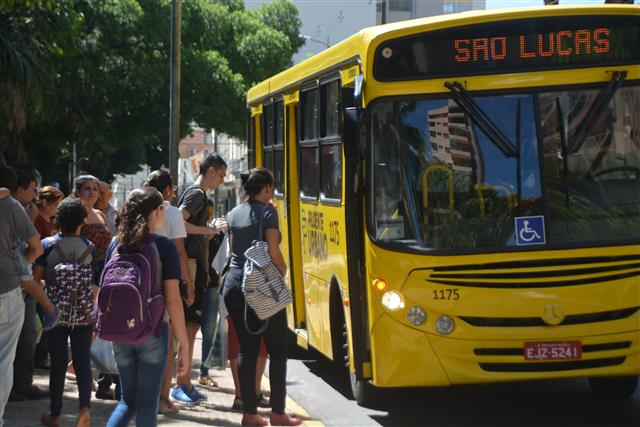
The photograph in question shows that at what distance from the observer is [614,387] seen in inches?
381

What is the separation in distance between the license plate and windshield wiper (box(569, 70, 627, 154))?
1.37m

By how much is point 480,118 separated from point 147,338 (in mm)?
3152

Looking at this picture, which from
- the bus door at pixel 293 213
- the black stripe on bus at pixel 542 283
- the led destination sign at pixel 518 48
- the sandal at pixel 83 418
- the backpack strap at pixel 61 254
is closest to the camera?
the sandal at pixel 83 418

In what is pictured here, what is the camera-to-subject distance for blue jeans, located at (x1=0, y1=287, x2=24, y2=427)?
23.1ft

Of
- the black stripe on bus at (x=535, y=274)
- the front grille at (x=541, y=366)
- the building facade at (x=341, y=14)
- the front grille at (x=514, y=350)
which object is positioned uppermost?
the building facade at (x=341, y=14)

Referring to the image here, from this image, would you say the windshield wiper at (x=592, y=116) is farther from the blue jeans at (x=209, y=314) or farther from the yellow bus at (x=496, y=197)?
the blue jeans at (x=209, y=314)

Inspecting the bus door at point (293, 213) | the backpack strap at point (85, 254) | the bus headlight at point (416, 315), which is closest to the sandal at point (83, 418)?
the backpack strap at point (85, 254)

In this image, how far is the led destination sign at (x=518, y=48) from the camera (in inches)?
330

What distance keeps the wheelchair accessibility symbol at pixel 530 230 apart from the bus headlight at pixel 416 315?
0.83 metres

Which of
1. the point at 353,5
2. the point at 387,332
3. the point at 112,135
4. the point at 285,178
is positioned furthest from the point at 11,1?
the point at 353,5

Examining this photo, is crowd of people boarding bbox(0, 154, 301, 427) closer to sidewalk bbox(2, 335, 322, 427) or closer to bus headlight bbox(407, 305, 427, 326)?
sidewalk bbox(2, 335, 322, 427)

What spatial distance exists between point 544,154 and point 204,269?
3137 mm

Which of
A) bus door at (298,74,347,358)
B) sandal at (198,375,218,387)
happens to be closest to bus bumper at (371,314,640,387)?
bus door at (298,74,347,358)

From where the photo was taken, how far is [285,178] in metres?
11.9
